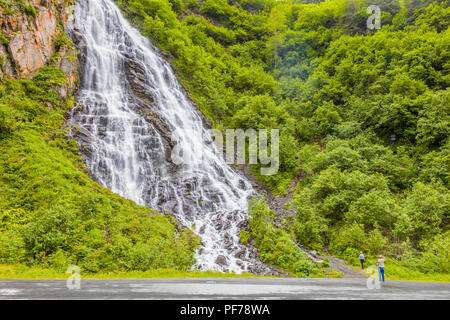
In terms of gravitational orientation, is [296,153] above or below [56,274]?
above

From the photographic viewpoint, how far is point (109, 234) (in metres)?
11.3

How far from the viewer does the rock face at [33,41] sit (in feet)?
54.7

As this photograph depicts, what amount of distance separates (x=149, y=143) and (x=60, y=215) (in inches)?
372

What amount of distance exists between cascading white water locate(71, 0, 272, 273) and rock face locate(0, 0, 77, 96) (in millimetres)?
1574

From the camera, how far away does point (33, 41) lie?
723 inches

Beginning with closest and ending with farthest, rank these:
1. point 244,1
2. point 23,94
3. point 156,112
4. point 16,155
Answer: point 16,155, point 23,94, point 156,112, point 244,1

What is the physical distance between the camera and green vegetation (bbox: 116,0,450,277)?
14406mm

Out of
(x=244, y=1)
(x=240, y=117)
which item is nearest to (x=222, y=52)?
(x=240, y=117)

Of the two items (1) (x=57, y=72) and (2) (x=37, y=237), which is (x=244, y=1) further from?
(2) (x=37, y=237)

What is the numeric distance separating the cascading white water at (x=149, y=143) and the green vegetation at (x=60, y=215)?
1586 mm

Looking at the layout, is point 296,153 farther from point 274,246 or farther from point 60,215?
point 60,215

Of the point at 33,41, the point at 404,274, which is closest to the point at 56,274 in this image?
the point at 404,274

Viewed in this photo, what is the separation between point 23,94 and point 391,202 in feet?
80.6
